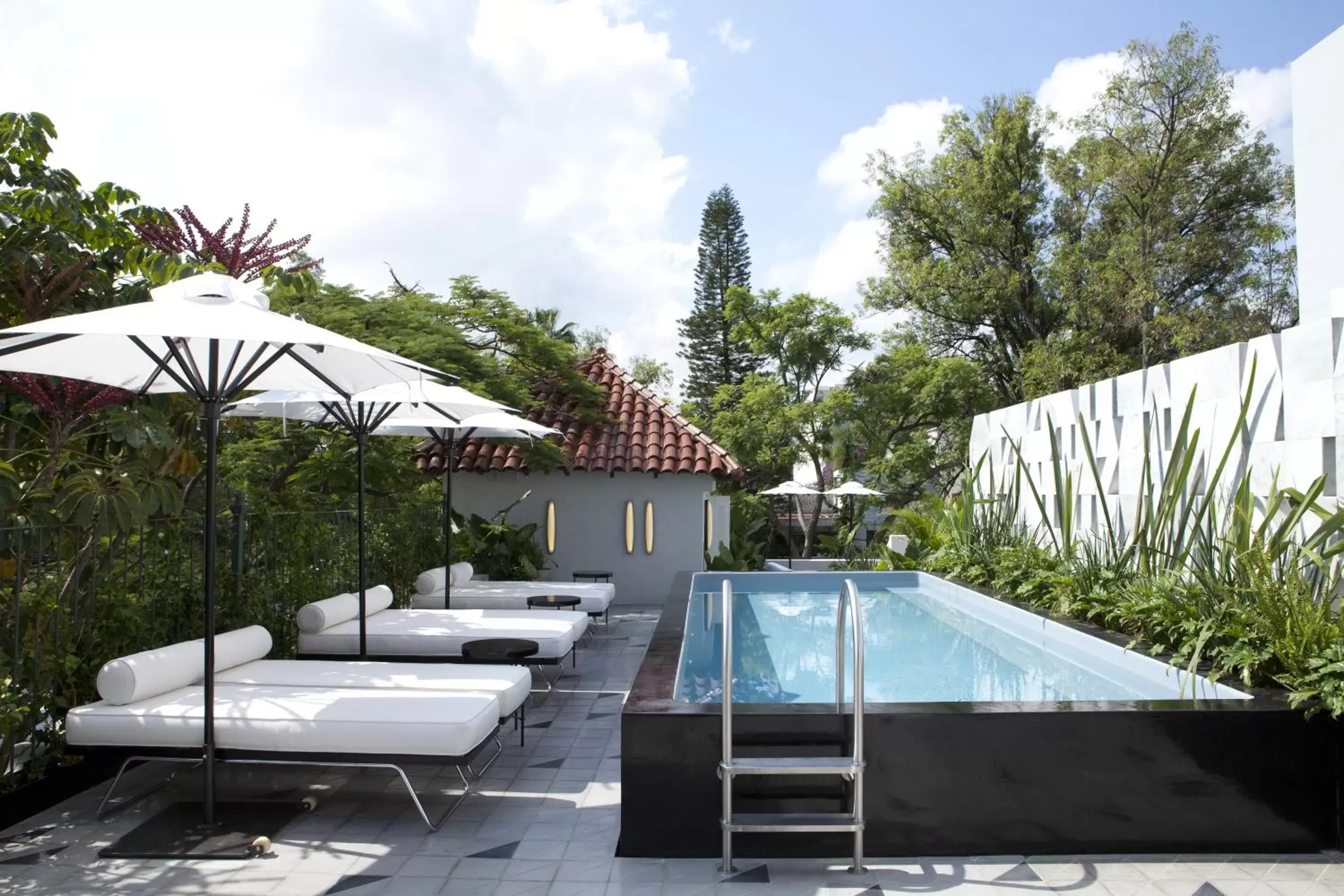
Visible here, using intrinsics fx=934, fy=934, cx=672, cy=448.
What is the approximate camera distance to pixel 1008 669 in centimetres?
848

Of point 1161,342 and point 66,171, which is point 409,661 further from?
point 1161,342

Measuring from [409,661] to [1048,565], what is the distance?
6780 mm

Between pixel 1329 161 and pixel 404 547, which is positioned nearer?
pixel 404 547

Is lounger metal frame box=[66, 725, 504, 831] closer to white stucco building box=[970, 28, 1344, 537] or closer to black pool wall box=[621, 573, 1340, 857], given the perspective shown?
black pool wall box=[621, 573, 1340, 857]

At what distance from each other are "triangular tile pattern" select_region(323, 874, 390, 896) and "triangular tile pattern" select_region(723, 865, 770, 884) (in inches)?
62.2

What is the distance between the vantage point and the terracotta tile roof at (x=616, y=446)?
14.9 m

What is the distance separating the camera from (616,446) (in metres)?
15.5

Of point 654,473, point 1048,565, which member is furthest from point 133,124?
point 1048,565

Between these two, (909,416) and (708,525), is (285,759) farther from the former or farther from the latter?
(909,416)

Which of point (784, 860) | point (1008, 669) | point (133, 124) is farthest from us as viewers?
point (133, 124)

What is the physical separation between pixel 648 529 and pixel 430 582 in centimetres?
523

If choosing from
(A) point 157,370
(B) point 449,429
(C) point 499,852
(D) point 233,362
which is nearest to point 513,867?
(C) point 499,852

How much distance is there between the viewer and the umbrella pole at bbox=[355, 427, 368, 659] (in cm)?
736

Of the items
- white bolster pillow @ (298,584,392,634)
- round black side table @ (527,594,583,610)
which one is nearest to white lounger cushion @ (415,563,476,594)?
round black side table @ (527,594,583,610)
